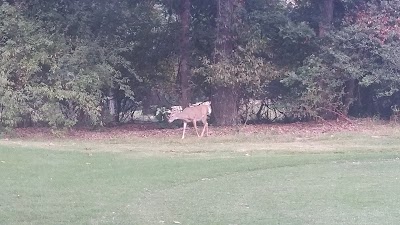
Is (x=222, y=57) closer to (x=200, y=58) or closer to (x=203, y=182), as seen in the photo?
(x=200, y=58)

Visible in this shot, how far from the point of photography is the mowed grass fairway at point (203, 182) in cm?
992

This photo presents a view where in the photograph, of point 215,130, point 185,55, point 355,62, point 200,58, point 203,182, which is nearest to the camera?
point 203,182

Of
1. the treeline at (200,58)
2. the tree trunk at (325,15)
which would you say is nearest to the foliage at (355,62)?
the treeline at (200,58)

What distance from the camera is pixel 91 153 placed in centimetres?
1734

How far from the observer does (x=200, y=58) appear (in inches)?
1057

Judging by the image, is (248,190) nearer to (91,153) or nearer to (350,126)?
(91,153)

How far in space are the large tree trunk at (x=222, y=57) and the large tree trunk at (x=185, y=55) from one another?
1.03 metres

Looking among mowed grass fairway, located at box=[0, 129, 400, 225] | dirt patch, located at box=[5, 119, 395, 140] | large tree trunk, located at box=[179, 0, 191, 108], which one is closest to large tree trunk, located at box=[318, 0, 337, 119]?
dirt patch, located at box=[5, 119, 395, 140]

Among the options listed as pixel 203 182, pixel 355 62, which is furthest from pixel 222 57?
pixel 203 182

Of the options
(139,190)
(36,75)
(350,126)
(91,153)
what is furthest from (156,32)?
(139,190)

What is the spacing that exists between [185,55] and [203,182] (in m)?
14.3

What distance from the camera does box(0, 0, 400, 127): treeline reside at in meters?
23.3

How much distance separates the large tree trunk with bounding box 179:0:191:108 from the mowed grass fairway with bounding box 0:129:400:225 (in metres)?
7.28

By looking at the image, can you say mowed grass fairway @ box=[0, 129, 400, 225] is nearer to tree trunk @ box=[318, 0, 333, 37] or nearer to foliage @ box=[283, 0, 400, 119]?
foliage @ box=[283, 0, 400, 119]
